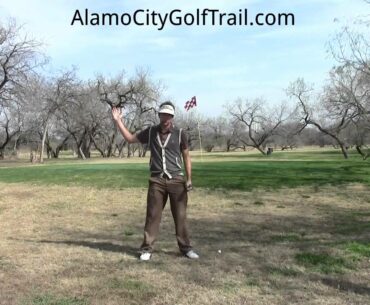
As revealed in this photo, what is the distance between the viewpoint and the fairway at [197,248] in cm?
484

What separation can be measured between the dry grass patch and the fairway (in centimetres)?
1

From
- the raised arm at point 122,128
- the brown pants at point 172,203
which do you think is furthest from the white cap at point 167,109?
the brown pants at point 172,203

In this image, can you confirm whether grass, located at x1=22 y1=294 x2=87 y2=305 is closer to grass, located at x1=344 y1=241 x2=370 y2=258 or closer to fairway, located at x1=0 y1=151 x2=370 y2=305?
fairway, located at x1=0 y1=151 x2=370 y2=305

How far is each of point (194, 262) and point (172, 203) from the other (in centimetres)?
79

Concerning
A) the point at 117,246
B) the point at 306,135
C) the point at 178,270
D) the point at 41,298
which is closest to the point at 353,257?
the point at 178,270

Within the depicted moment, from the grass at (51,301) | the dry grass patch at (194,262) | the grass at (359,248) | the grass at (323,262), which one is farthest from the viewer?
the grass at (359,248)

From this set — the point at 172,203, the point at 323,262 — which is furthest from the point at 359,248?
the point at 172,203

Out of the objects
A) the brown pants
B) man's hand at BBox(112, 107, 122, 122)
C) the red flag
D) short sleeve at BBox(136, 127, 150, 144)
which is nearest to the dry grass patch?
the brown pants

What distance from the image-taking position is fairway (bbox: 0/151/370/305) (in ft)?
15.9

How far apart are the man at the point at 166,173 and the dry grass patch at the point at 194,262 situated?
277 mm

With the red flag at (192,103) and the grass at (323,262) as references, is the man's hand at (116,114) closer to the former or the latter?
the grass at (323,262)

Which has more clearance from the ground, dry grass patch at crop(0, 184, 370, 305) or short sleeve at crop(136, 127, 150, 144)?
short sleeve at crop(136, 127, 150, 144)

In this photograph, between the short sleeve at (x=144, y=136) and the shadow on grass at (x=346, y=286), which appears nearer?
the shadow on grass at (x=346, y=286)

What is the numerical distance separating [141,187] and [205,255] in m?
8.64
